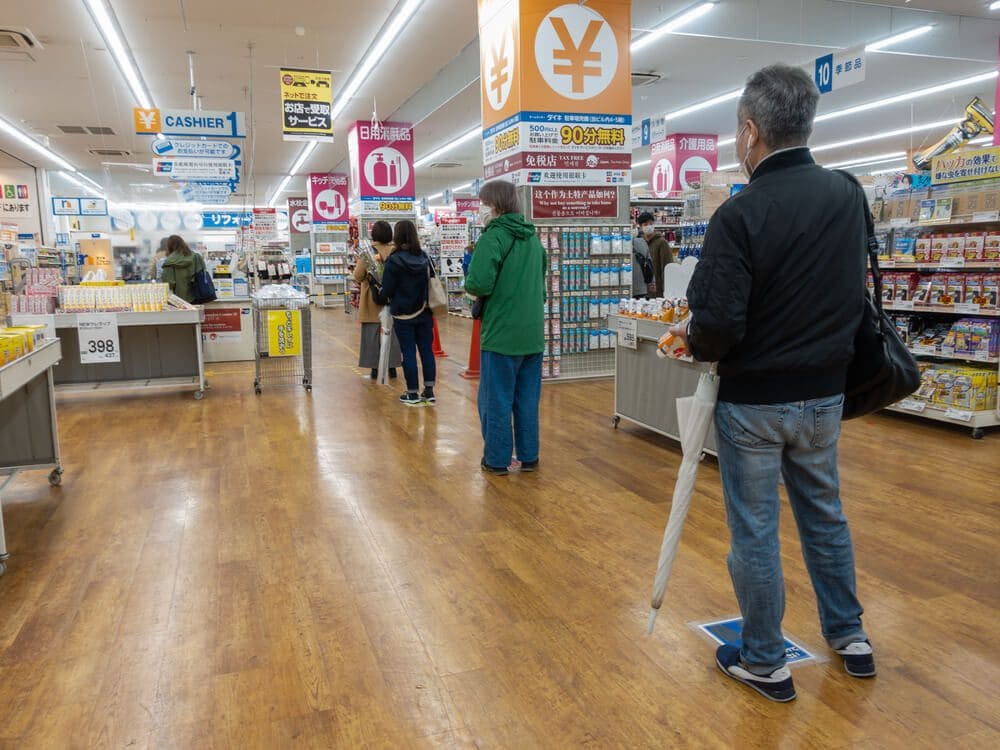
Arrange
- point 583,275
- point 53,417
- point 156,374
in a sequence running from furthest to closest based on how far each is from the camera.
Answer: point 583,275
point 156,374
point 53,417

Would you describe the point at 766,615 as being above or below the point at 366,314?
below

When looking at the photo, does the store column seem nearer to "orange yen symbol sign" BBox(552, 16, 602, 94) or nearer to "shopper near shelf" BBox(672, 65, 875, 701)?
"orange yen symbol sign" BBox(552, 16, 602, 94)

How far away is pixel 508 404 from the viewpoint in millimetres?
4199

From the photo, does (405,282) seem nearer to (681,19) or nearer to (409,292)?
(409,292)

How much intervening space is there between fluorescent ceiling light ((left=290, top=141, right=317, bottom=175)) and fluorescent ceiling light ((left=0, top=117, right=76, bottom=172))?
607 centimetres

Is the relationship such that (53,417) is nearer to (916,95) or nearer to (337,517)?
(337,517)

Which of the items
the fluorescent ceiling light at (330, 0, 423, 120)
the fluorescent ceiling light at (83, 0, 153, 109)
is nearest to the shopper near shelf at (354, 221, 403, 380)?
the fluorescent ceiling light at (330, 0, 423, 120)

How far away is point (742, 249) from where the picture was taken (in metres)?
1.89

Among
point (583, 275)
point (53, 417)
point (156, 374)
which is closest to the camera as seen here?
point (53, 417)

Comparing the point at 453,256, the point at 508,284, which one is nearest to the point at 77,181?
the point at 453,256

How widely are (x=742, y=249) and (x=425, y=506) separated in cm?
240

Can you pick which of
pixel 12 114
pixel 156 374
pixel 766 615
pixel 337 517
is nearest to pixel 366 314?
pixel 156 374

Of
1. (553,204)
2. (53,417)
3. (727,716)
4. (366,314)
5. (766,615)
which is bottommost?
(727,716)

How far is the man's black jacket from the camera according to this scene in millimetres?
1881
